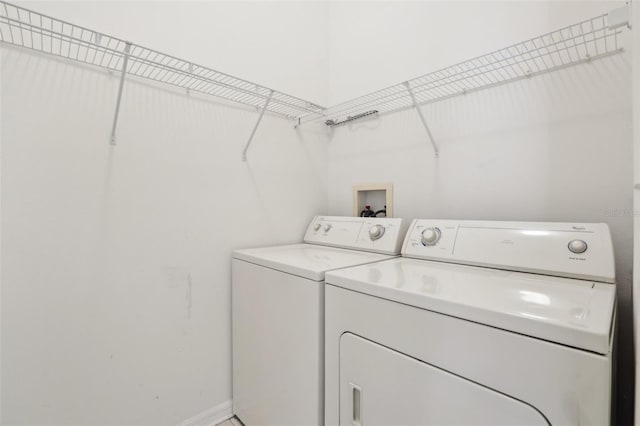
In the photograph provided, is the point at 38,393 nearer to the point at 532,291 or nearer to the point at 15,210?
the point at 15,210

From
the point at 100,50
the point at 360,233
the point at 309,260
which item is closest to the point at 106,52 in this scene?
the point at 100,50

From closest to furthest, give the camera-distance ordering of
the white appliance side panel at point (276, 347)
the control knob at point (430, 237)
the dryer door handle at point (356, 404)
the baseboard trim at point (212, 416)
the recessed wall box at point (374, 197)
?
the dryer door handle at point (356, 404), the white appliance side panel at point (276, 347), the control knob at point (430, 237), the baseboard trim at point (212, 416), the recessed wall box at point (374, 197)

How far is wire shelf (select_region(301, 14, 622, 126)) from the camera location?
1.03m

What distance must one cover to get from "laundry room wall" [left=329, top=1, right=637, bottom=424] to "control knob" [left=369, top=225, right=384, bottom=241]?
254 mm

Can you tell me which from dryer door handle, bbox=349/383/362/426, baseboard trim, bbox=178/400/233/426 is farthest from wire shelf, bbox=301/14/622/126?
baseboard trim, bbox=178/400/233/426

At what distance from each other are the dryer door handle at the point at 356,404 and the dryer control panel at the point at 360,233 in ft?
2.15

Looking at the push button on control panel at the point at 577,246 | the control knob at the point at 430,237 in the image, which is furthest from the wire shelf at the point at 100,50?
the push button on control panel at the point at 577,246

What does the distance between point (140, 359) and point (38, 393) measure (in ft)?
1.04

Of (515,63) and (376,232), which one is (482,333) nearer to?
(376,232)

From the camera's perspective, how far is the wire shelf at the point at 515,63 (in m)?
1.03

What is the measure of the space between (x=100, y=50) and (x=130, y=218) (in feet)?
2.16

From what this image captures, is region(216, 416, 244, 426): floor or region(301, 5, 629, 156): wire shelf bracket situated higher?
region(301, 5, 629, 156): wire shelf bracket

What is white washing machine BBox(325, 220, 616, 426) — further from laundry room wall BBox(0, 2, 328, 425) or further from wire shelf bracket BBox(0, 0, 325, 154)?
wire shelf bracket BBox(0, 0, 325, 154)

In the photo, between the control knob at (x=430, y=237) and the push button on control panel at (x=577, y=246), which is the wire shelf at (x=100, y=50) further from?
the push button on control panel at (x=577, y=246)
